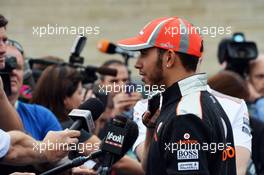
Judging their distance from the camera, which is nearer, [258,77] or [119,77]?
[258,77]

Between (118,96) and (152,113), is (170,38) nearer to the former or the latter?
(152,113)

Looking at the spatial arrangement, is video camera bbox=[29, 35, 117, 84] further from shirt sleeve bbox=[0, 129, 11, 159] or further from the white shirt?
shirt sleeve bbox=[0, 129, 11, 159]

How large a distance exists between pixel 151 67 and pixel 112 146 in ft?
1.44

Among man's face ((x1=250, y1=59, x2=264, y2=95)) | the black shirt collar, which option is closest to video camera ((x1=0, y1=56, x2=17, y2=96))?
the black shirt collar

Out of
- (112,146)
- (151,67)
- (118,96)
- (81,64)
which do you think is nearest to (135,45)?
(151,67)

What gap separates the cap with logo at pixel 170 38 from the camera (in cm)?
430

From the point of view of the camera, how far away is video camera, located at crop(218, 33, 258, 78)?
7.37 m

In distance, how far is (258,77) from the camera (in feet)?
24.0

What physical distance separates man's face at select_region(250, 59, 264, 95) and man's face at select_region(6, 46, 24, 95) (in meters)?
2.30

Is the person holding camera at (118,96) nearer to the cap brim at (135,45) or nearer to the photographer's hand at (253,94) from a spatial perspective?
the photographer's hand at (253,94)

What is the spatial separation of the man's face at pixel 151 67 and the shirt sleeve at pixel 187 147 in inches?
12.3

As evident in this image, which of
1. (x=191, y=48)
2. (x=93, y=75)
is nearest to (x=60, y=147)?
(x=191, y=48)

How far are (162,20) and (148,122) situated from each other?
496mm

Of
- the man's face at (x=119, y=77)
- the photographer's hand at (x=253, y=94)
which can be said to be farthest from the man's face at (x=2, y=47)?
the man's face at (x=119, y=77)
